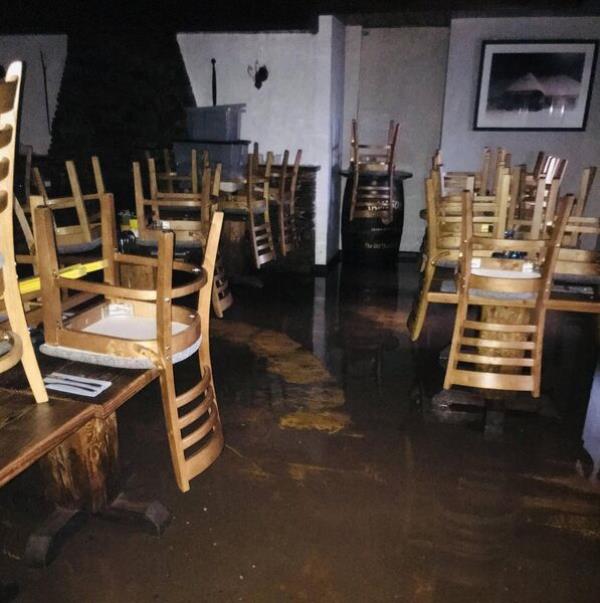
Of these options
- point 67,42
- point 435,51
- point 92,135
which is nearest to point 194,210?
point 92,135

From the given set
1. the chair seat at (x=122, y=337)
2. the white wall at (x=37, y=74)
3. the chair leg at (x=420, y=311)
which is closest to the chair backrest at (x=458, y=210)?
the chair leg at (x=420, y=311)

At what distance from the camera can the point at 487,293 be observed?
2.65m

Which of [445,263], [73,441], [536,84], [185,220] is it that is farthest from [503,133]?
[73,441]

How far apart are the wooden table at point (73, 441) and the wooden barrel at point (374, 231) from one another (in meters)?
4.13

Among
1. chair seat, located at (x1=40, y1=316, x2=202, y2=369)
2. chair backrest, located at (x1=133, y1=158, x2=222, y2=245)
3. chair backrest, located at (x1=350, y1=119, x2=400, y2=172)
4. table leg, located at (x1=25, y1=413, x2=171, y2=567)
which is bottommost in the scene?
table leg, located at (x1=25, y1=413, x2=171, y2=567)

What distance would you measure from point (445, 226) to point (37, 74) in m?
5.07

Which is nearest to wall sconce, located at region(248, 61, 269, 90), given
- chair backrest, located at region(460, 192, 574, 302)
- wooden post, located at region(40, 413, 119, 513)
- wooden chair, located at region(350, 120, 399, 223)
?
wooden chair, located at region(350, 120, 399, 223)

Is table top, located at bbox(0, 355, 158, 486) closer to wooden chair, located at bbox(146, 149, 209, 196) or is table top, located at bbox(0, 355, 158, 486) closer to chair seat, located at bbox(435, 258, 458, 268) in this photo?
chair seat, located at bbox(435, 258, 458, 268)

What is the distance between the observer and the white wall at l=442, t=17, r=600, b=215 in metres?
5.32

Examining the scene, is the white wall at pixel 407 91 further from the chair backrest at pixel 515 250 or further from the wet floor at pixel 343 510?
the chair backrest at pixel 515 250

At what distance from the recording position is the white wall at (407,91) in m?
5.93

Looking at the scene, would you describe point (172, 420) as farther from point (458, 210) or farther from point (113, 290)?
point (458, 210)

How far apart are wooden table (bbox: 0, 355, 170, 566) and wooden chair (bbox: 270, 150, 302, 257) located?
3457 millimetres

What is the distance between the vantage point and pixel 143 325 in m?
1.98
